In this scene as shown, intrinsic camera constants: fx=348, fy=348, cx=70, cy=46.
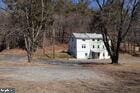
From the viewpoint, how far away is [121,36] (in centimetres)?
4391

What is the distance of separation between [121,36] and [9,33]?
47.1ft

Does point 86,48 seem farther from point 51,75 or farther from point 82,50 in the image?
point 51,75

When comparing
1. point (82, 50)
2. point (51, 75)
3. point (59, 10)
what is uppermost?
point (59, 10)

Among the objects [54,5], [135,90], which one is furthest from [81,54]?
[135,90]

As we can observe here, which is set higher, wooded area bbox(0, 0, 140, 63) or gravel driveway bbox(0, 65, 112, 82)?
wooded area bbox(0, 0, 140, 63)

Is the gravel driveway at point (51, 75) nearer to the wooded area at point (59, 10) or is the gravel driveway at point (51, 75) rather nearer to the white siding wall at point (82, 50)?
the wooded area at point (59, 10)

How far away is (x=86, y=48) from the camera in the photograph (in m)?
83.8

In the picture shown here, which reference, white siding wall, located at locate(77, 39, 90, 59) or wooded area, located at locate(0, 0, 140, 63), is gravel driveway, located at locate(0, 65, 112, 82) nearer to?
wooded area, located at locate(0, 0, 140, 63)

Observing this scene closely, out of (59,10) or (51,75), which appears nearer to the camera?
(51,75)

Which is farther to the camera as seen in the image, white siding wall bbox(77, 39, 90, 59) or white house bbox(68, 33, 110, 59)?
white house bbox(68, 33, 110, 59)

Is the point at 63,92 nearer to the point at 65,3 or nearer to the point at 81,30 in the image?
the point at 65,3

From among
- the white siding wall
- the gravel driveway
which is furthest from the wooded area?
the white siding wall

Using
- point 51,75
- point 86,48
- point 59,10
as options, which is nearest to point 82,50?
point 86,48

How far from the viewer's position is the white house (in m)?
82.3
